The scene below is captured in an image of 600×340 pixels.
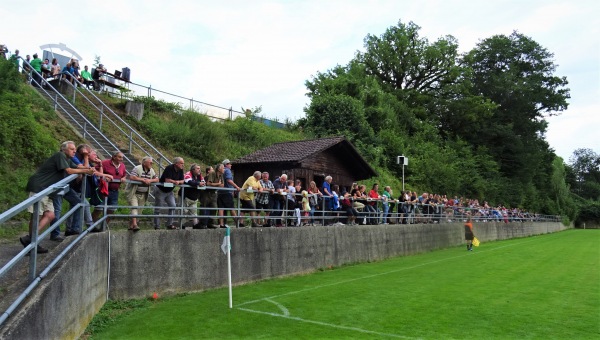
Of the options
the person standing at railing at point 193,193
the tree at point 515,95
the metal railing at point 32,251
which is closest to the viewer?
the metal railing at point 32,251

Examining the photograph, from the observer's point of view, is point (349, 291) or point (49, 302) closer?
point (49, 302)

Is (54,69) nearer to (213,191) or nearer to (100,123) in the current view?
(100,123)

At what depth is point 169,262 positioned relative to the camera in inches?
416

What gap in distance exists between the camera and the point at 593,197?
11712 centimetres

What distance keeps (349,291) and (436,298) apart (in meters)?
1.99

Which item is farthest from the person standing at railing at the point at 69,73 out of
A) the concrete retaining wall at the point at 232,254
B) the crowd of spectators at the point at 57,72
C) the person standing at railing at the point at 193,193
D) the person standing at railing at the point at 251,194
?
the concrete retaining wall at the point at 232,254

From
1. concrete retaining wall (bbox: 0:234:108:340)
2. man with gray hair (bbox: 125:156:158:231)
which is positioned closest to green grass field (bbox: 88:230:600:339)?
concrete retaining wall (bbox: 0:234:108:340)

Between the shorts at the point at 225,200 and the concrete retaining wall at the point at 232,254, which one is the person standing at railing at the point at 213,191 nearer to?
the shorts at the point at 225,200

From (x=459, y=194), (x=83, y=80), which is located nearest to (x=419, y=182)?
(x=459, y=194)

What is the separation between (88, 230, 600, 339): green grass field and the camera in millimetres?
7445

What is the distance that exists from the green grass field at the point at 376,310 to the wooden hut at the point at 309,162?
275 inches

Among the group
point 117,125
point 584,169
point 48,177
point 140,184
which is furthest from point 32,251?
point 584,169

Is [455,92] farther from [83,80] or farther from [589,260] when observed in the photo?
[83,80]

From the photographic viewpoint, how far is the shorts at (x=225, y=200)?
42.1 feet
